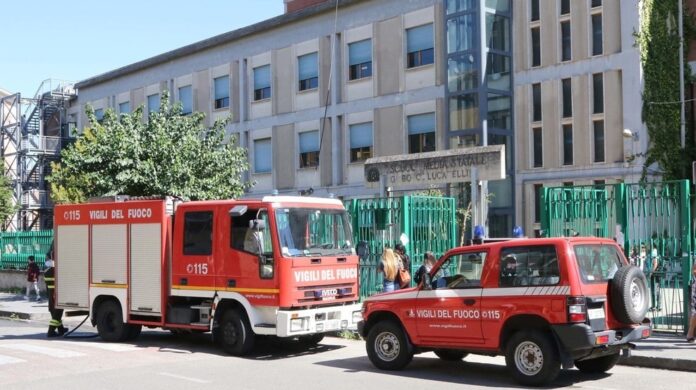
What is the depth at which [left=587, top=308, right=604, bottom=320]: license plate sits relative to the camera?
10062 mm

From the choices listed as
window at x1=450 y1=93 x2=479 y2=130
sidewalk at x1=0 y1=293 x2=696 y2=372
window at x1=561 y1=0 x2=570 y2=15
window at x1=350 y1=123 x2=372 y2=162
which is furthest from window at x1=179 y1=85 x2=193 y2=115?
sidewalk at x1=0 y1=293 x2=696 y2=372

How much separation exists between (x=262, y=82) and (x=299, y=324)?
28.9 meters

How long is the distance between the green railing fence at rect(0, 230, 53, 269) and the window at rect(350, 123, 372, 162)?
44.2ft

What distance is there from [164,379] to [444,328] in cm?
400

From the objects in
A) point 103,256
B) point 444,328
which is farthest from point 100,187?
point 444,328

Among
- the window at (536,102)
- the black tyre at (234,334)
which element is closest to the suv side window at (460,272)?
the black tyre at (234,334)

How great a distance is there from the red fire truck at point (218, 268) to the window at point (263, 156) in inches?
961

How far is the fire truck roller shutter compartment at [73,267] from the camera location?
16.5 meters

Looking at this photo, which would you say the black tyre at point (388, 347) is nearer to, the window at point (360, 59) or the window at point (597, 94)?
the window at point (597, 94)

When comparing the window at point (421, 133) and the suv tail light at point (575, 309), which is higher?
the window at point (421, 133)

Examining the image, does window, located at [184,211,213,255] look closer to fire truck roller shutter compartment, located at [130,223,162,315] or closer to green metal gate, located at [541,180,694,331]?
fire truck roller shutter compartment, located at [130,223,162,315]

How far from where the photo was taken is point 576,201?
50.0ft

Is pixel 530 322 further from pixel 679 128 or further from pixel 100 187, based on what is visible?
pixel 679 128

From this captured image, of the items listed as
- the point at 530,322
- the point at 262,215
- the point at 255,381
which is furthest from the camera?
the point at 262,215
